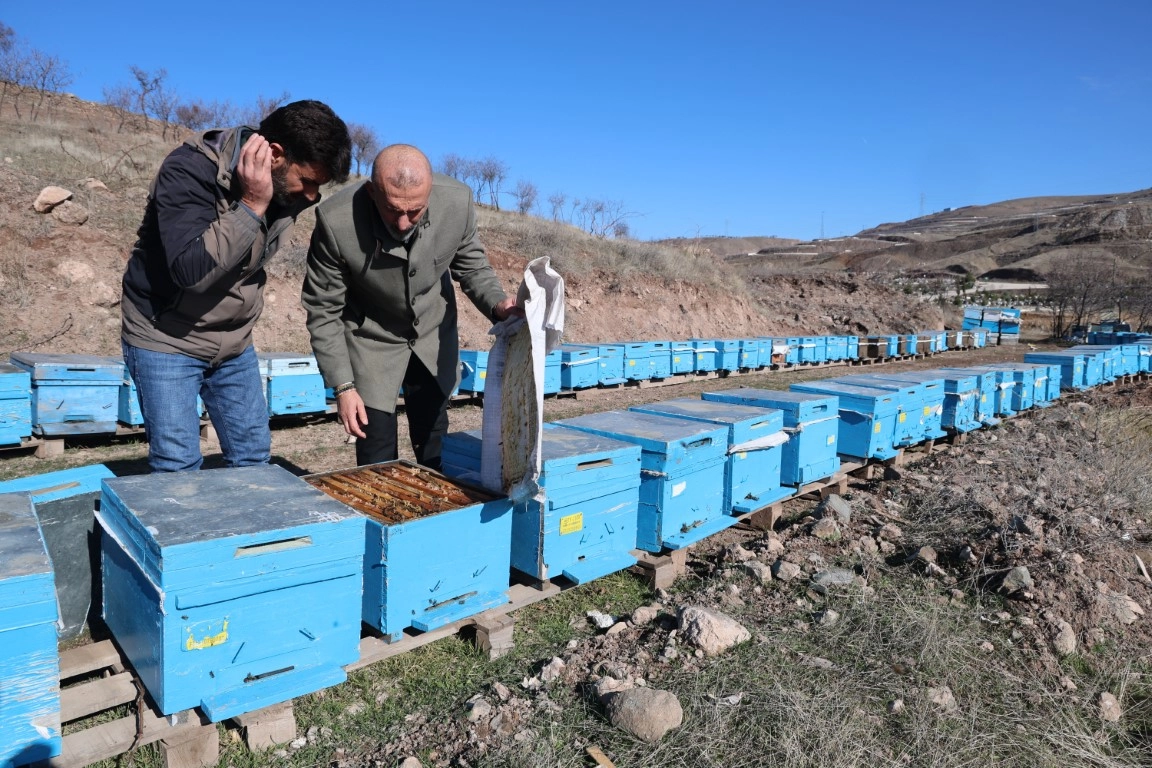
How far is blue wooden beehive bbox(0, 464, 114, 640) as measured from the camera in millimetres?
2523

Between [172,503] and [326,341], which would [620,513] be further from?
[172,503]

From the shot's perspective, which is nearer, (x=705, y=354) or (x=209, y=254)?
(x=209, y=254)

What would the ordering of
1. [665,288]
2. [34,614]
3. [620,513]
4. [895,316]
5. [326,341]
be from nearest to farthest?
1. [34,614]
2. [326,341]
3. [620,513]
4. [665,288]
5. [895,316]

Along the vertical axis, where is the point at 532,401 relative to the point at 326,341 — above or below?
below

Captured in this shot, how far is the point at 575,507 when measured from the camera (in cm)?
320

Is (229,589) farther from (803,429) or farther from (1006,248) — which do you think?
(1006,248)

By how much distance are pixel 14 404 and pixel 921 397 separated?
8.33 metres

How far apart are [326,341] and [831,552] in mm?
3228

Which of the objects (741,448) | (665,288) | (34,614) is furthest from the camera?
(665,288)

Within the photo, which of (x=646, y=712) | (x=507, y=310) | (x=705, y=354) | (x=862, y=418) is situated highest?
(x=507, y=310)

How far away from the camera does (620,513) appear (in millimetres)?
3465

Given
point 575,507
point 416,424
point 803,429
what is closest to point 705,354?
point 803,429

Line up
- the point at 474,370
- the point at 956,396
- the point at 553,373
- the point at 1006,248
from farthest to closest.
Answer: the point at 1006,248
the point at 553,373
the point at 474,370
the point at 956,396

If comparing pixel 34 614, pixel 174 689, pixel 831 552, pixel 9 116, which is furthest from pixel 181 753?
pixel 9 116
